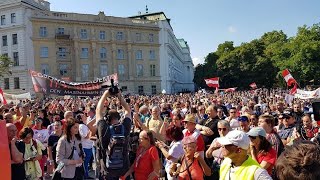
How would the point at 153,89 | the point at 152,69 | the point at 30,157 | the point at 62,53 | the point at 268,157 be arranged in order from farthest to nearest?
the point at 152,69, the point at 153,89, the point at 62,53, the point at 30,157, the point at 268,157

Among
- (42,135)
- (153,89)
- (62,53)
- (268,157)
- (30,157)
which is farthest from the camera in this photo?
(153,89)

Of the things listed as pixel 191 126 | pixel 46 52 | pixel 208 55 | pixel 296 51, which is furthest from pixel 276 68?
pixel 191 126

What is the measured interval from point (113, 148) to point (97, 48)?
59656mm

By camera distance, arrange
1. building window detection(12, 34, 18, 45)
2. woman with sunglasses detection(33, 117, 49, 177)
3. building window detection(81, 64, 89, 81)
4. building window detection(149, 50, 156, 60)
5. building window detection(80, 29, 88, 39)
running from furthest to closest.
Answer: building window detection(149, 50, 156, 60), building window detection(80, 29, 88, 39), building window detection(81, 64, 89, 81), building window detection(12, 34, 18, 45), woman with sunglasses detection(33, 117, 49, 177)

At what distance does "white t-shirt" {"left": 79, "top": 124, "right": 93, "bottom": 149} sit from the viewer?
9078 millimetres

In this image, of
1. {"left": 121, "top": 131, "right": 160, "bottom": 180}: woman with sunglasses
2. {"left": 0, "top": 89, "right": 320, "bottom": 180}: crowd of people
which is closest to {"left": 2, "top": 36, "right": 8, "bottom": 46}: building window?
{"left": 0, "top": 89, "right": 320, "bottom": 180}: crowd of people

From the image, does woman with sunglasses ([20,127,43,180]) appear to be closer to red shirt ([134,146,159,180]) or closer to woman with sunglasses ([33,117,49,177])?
red shirt ([134,146,159,180])

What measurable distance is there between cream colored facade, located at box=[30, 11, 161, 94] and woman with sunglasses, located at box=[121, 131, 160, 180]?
2077 inches

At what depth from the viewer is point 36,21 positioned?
58.2 meters

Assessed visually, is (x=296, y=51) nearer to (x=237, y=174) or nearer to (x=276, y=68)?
(x=276, y=68)

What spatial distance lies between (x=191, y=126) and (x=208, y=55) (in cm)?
7769

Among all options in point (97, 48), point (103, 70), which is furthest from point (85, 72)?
point (97, 48)

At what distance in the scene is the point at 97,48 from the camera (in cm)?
6356

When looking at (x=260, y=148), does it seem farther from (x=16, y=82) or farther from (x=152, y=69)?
(x=152, y=69)
